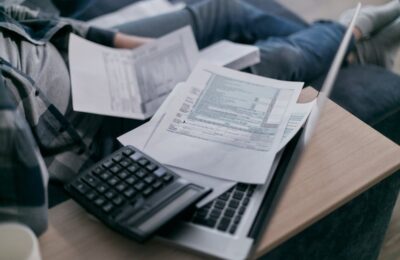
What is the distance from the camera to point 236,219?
2.01ft

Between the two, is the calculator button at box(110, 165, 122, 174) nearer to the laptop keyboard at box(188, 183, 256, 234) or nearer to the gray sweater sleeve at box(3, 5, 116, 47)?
the laptop keyboard at box(188, 183, 256, 234)

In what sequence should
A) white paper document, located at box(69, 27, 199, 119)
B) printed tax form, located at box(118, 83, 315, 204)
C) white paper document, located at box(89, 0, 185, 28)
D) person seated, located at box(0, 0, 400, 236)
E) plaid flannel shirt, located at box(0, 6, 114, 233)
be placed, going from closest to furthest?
plaid flannel shirt, located at box(0, 6, 114, 233), printed tax form, located at box(118, 83, 315, 204), person seated, located at box(0, 0, 400, 236), white paper document, located at box(69, 27, 199, 119), white paper document, located at box(89, 0, 185, 28)

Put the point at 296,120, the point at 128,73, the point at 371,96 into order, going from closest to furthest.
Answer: the point at 296,120 → the point at 128,73 → the point at 371,96

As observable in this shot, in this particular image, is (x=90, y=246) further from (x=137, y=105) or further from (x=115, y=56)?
(x=115, y=56)

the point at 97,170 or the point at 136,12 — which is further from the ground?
the point at 97,170

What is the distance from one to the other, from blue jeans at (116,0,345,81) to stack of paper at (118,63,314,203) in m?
0.25

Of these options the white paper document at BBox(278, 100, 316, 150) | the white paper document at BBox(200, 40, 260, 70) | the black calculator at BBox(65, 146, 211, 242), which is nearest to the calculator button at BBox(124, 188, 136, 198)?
the black calculator at BBox(65, 146, 211, 242)

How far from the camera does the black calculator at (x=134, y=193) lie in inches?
23.5

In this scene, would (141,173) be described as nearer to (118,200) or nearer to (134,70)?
(118,200)

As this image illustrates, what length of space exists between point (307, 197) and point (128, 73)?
0.50 meters

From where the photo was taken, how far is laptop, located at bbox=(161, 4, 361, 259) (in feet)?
1.91

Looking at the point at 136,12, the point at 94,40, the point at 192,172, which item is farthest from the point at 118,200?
the point at 136,12

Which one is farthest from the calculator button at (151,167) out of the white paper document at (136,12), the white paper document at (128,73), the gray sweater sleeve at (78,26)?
the white paper document at (136,12)

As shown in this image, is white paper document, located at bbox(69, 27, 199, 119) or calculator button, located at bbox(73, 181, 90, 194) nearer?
calculator button, located at bbox(73, 181, 90, 194)
